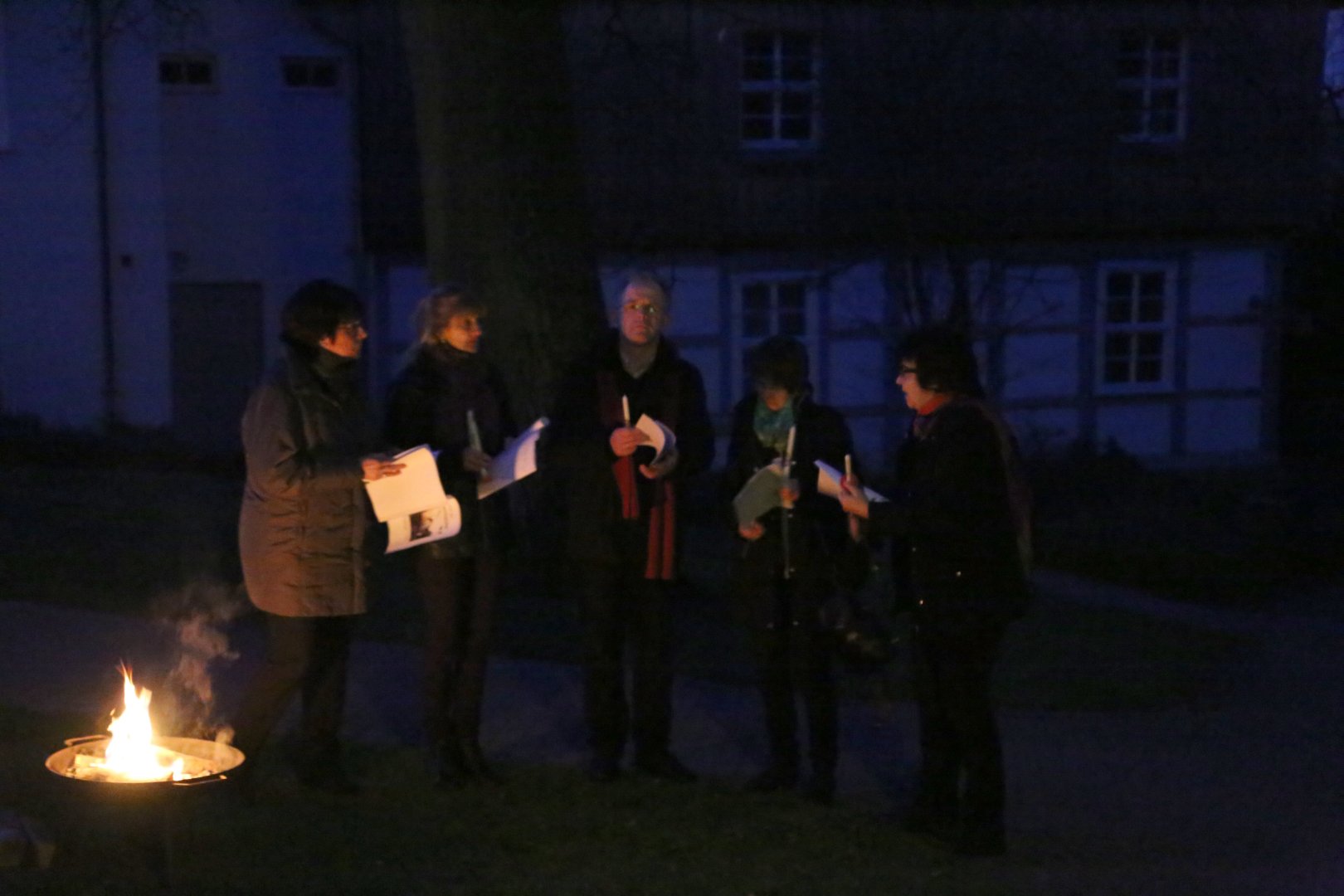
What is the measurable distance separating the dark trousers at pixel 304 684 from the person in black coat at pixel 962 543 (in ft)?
6.40

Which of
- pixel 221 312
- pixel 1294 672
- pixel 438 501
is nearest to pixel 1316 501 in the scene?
pixel 1294 672

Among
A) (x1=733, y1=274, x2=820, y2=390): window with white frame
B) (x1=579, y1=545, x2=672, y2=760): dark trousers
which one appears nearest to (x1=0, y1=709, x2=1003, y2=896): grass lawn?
(x1=579, y1=545, x2=672, y2=760): dark trousers

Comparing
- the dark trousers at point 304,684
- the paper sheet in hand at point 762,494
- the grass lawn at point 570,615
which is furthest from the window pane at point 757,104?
the dark trousers at point 304,684

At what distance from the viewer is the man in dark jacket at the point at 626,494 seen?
6.25 m

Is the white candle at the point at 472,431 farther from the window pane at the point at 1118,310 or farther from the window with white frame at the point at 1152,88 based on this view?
the window pane at the point at 1118,310

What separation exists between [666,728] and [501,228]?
4550mm

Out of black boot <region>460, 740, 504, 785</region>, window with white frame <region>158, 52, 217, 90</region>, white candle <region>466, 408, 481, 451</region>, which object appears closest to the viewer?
white candle <region>466, 408, 481, 451</region>

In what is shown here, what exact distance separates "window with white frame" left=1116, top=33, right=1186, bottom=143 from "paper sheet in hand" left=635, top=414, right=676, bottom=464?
53.2 ft

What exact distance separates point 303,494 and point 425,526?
0.45 metres

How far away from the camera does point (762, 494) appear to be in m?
5.93

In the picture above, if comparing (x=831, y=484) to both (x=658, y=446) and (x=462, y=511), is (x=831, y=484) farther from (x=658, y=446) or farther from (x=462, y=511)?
(x=462, y=511)

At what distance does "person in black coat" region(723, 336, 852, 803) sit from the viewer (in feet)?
19.8

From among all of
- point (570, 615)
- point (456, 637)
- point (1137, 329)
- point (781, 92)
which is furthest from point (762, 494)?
point (1137, 329)

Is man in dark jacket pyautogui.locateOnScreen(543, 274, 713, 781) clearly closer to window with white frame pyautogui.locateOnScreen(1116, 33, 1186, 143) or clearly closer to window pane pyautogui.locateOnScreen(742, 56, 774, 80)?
window pane pyautogui.locateOnScreen(742, 56, 774, 80)
